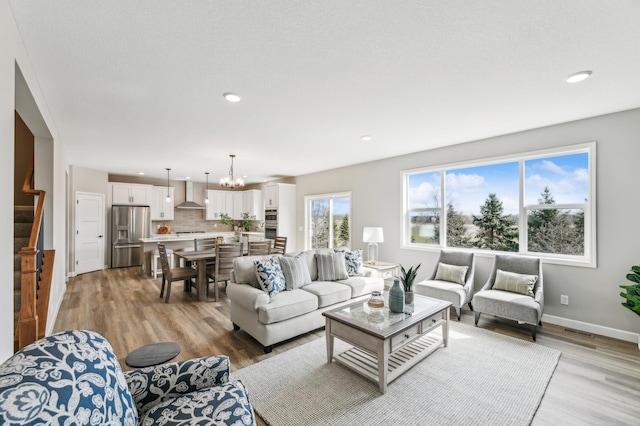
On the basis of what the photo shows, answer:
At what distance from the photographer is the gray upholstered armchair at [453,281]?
12.4 feet

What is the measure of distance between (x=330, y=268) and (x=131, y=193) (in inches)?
267

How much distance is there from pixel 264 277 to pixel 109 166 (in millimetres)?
5729

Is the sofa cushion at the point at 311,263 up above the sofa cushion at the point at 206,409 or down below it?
above

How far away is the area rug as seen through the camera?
2021 mm

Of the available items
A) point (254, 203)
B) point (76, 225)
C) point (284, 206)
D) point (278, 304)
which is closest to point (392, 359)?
point (278, 304)

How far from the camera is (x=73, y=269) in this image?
6480 mm

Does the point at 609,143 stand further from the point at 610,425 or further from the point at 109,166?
the point at 109,166

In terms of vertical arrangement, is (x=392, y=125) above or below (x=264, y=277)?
above

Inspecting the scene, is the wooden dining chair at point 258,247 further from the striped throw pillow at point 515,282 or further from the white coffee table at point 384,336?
the striped throw pillow at point 515,282

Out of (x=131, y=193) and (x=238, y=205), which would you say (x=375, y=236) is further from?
(x=131, y=193)

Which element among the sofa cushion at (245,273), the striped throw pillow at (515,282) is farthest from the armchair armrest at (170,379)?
the striped throw pillow at (515,282)

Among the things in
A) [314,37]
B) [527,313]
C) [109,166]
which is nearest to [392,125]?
[314,37]

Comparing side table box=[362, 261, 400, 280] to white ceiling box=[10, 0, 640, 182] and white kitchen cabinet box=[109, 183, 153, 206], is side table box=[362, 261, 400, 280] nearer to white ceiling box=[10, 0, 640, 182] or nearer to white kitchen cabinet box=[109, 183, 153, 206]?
white ceiling box=[10, 0, 640, 182]

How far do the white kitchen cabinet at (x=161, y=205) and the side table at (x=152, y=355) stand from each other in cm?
747
